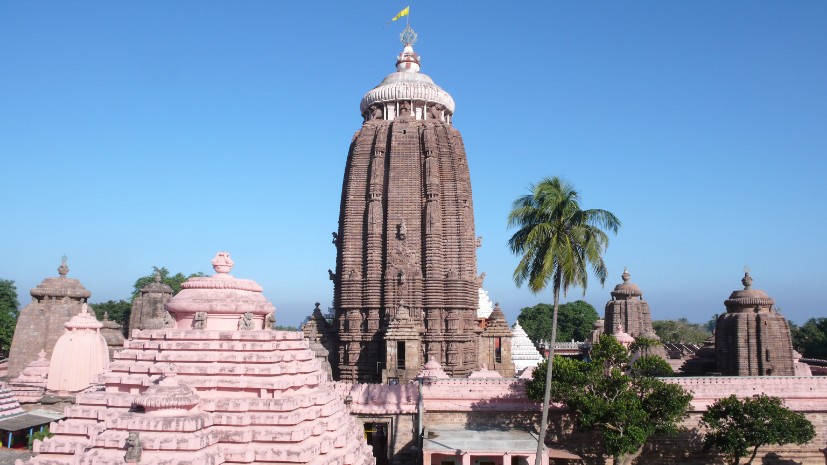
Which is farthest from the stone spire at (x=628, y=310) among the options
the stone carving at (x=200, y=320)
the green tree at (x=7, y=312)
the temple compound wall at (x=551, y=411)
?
the green tree at (x=7, y=312)

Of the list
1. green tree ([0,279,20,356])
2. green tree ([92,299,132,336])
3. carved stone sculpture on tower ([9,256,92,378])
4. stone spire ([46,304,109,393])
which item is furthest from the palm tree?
green tree ([92,299,132,336])

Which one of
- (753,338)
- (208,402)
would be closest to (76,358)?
(208,402)

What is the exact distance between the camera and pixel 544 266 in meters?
17.3

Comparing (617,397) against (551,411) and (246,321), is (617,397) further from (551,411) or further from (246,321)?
(246,321)

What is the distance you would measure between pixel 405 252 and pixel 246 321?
1845cm

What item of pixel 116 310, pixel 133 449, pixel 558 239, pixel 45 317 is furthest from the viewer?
pixel 116 310

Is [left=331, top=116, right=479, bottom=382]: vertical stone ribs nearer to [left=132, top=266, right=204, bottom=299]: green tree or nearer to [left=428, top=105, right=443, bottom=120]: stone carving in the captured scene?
[left=428, top=105, right=443, bottom=120]: stone carving

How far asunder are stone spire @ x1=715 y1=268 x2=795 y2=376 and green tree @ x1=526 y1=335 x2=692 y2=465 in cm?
1444

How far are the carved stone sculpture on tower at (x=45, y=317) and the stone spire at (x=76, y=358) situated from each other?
9092 millimetres

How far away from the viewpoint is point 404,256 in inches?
1218

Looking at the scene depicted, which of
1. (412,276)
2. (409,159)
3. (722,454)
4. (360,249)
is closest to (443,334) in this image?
(412,276)

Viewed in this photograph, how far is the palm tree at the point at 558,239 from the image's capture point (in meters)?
17.4

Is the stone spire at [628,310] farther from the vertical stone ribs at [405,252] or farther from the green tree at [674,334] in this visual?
the green tree at [674,334]

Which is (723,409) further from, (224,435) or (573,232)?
(224,435)
